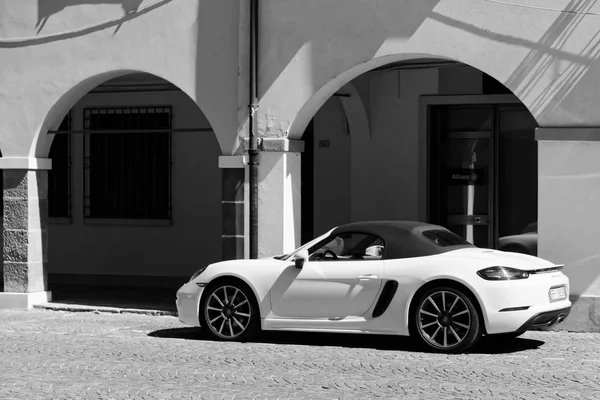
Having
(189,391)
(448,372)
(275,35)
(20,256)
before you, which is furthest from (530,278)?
(20,256)

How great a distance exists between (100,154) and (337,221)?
Answer: 4.98 meters

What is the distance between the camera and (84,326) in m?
14.0

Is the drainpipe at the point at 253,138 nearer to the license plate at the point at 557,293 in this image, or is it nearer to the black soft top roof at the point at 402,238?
the black soft top roof at the point at 402,238

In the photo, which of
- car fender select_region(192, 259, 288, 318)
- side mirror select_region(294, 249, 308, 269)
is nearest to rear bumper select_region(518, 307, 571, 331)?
side mirror select_region(294, 249, 308, 269)

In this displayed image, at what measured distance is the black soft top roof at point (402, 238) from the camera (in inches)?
452

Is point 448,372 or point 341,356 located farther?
point 341,356

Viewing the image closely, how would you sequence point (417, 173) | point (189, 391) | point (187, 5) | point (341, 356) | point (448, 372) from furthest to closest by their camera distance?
point (417, 173), point (187, 5), point (341, 356), point (448, 372), point (189, 391)

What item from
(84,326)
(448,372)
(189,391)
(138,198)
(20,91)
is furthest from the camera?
(138,198)

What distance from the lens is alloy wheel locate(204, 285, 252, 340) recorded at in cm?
1214

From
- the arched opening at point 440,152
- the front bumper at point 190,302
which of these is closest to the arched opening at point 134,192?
the arched opening at point 440,152

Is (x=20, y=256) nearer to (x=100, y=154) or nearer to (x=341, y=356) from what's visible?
(x=100, y=154)

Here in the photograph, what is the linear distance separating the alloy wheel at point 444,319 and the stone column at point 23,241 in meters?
7.20

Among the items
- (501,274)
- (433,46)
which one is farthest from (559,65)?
(501,274)

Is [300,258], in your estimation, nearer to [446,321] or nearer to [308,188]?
[446,321]
